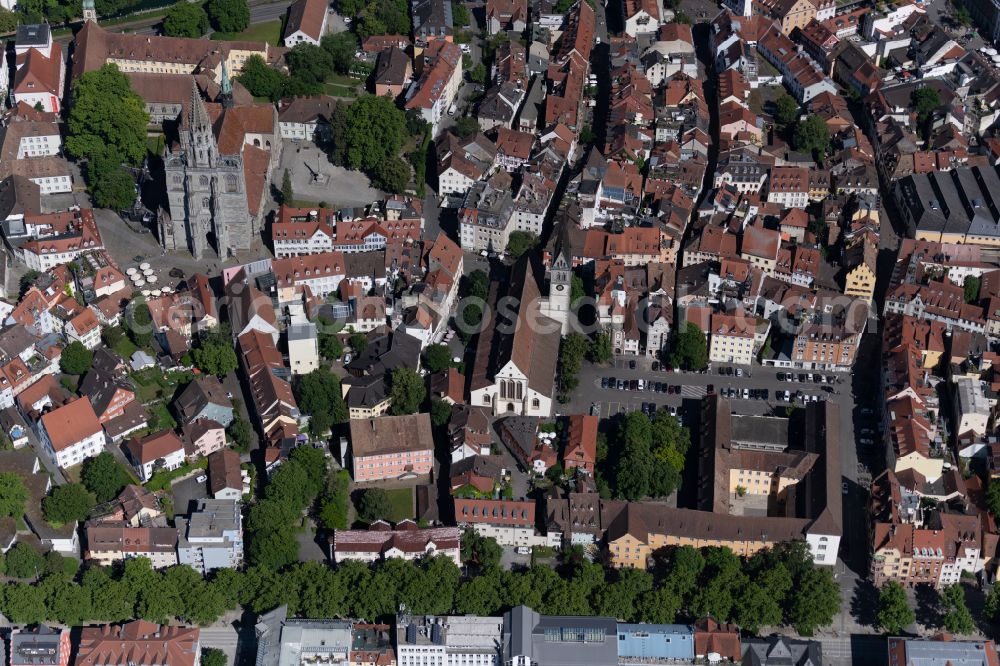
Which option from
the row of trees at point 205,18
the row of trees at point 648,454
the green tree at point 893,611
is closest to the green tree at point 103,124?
the row of trees at point 205,18

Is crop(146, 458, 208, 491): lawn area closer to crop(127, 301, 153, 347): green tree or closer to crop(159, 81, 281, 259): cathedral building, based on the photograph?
crop(127, 301, 153, 347): green tree

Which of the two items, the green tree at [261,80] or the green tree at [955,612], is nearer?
the green tree at [955,612]

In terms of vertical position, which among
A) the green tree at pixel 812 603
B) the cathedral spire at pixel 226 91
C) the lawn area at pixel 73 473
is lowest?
the green tree at pixel 812 603

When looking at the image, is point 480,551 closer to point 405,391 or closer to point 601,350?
point 405,391

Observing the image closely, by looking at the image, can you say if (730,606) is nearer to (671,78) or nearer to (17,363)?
(17,363)

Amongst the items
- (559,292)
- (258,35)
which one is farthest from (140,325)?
(258,35)

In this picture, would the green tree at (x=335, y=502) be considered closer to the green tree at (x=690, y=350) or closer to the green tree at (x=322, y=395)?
the green tree at (x=322, y=395)
